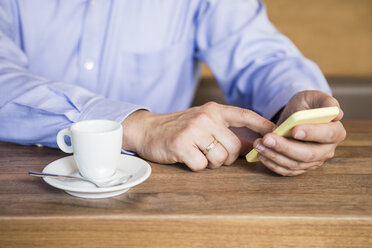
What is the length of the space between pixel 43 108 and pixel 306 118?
0.51 m

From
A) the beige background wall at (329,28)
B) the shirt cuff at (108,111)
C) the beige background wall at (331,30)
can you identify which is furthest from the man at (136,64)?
the beige background wall at (329,28)

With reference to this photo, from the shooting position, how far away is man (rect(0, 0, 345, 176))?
0.81 metres

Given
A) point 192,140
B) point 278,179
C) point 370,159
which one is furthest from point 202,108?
point 370,159

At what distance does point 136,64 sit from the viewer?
124 centimetres

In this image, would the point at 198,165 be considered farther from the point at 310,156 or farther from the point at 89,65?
the point at 89,65

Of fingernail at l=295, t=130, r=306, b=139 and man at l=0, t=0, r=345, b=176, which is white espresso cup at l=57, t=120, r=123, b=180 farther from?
fingernail at l=295, t=130, r=306, b=139

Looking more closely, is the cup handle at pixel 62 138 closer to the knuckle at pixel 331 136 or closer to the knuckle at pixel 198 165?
the knuckle at pixel 198 165

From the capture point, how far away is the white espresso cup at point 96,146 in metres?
0.59

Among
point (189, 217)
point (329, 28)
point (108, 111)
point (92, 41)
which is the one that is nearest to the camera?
point (189, 217)

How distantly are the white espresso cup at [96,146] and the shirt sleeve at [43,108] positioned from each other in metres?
0.14

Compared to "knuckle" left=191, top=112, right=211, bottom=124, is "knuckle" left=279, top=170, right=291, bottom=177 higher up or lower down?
lower down

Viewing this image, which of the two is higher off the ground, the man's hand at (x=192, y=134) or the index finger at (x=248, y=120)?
the index finger at (x=248, y=120)

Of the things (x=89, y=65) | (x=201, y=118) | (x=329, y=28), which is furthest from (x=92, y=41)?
(x=329, y=28)

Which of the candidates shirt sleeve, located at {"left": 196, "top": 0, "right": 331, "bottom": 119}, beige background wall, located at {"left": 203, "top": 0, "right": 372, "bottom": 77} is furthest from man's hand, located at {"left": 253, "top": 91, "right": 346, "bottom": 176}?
beige background wall, located at {"left": 203, "top": 0, "right": 372, "bottom": 77}
